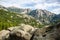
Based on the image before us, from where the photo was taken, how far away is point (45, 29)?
3294 centimetres

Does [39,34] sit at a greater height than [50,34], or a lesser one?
lesser

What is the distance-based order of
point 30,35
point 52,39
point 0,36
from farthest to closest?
point 0,36 → point 30,35 → point 52,39

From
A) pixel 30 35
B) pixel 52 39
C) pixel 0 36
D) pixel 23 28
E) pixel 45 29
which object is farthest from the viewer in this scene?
pixel 0 36

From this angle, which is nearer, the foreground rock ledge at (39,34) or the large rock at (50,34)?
the large rock at (50,34)

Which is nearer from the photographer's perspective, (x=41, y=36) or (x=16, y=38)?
(x=41, y=36)

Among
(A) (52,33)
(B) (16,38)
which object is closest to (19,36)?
(B) (16,38)

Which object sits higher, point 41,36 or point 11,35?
point 41,36

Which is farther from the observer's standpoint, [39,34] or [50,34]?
[39,34]

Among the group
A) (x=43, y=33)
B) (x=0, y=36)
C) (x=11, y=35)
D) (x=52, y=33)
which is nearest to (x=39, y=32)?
(x=43, y=33)

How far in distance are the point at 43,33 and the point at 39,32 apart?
3.17 ft

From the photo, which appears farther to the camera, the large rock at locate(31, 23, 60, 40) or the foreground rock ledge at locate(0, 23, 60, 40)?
the foreground rock ledge at locate(0, 23, 60, 40)

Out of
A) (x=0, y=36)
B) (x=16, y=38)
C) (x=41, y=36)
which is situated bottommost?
(x=0, y=36)

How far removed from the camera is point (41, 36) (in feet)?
100

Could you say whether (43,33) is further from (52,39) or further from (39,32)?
(52,39)
